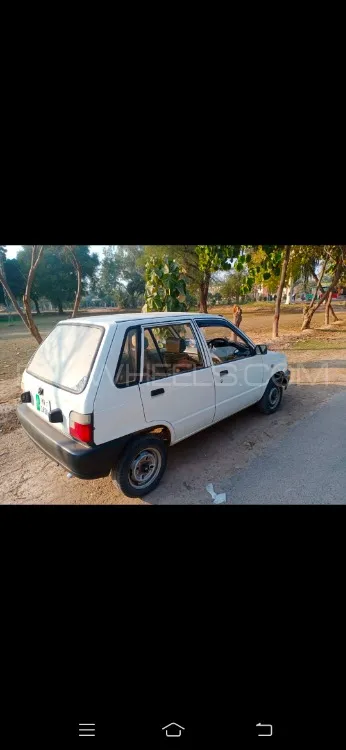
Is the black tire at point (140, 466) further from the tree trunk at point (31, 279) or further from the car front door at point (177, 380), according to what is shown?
the tree trunk at point (31, 279)

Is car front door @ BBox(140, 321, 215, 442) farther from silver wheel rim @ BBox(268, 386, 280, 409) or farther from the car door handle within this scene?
silver wheel rim @ BBox(268, 386, 280, 409)

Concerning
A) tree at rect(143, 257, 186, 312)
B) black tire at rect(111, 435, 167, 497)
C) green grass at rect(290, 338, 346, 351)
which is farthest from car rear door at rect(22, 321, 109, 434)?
green grass at rect(290, 338, 346, 351)

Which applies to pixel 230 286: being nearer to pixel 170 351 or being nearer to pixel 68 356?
pixel 170 351

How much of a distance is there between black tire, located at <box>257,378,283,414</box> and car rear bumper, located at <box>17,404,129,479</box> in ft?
8.32

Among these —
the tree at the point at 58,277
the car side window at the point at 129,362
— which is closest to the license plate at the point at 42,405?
the car side window at the point at 129,362

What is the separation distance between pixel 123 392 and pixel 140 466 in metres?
0.81

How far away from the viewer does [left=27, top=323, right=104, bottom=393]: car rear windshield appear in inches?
95.3

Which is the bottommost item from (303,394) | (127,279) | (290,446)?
(290,446)

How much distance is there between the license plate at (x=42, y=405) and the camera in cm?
261

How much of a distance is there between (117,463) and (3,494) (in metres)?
1.26

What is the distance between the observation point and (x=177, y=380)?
2941mm

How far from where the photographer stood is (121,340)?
2.49 m
